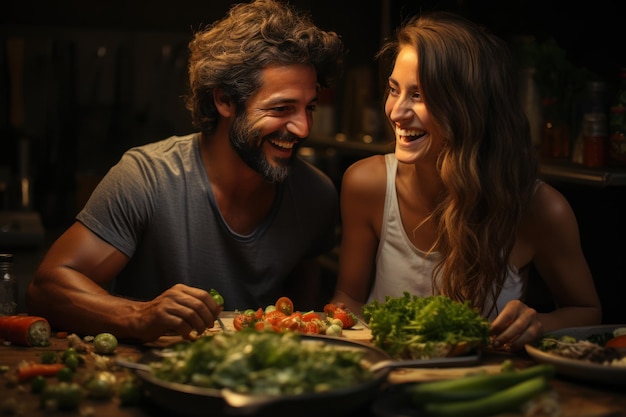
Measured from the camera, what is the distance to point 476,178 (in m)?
2.62

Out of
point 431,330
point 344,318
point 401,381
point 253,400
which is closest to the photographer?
point 253,400

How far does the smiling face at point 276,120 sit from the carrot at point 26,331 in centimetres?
85

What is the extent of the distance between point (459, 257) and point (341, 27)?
10.7 ft

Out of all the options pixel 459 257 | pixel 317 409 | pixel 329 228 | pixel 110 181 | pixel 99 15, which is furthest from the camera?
pixel 99 15

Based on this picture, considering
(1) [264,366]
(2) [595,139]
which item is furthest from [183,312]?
(2) [595,139]

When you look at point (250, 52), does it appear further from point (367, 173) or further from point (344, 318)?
point (344, 318)

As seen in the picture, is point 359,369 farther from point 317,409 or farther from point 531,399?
point 531,399

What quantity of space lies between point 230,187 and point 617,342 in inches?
49.0

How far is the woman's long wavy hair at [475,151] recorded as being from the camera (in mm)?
2611

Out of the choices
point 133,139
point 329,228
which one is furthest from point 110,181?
point 133,139

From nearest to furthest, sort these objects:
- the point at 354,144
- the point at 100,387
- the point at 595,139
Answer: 1. the point at 100,387
2. the point at 595,139
3. the point at 354,144

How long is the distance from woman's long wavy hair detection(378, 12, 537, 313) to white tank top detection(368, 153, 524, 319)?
0.38 feet

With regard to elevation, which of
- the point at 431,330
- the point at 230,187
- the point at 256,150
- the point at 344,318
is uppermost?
the point at 256,150

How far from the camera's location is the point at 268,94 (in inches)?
111
